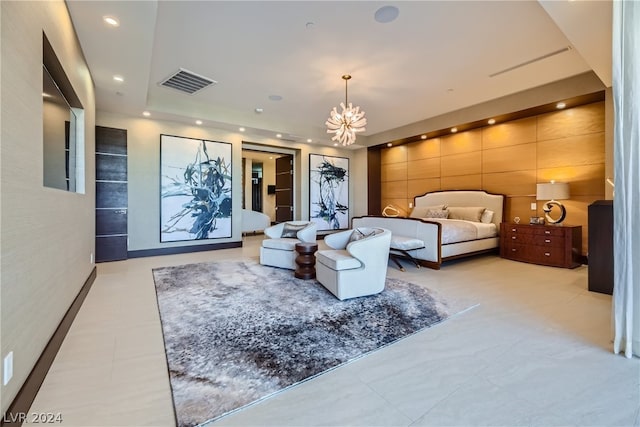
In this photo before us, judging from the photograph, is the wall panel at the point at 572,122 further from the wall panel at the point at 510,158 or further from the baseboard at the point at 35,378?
the baseboard at the point at 35,378

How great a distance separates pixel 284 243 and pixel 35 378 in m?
3.18

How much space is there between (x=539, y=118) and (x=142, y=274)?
Answer: 7816 mm

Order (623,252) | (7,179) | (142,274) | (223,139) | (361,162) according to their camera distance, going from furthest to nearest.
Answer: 1. (361,162)
2. (223,139)
3. (142,274)
4. (623,252)
5. (7,179)

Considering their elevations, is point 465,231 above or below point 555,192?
below

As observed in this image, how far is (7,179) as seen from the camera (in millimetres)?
1373

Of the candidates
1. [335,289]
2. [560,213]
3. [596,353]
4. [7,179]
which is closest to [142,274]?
[335,289]

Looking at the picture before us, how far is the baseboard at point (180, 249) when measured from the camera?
5722 mm

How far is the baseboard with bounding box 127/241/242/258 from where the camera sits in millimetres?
5722

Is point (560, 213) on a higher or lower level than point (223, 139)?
lower

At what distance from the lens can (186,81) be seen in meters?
4.73

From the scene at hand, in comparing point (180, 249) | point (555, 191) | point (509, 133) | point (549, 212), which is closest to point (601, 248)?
point (555, 191)

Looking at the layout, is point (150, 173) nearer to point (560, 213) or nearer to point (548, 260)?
point (548, 260)

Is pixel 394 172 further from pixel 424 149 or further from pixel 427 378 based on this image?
pixel 427 378

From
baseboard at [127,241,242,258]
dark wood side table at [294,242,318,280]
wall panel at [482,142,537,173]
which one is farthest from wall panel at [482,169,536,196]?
baseboard at [127,241,242,258]
